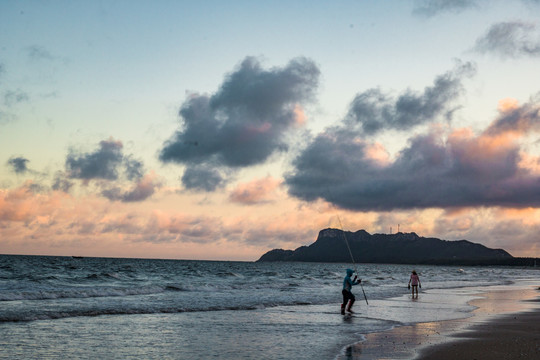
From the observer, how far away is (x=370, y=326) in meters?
17.0

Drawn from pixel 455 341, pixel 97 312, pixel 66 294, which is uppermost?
pixel 455 341

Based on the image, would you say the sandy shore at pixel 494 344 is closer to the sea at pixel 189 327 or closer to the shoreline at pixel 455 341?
the shoreline at pixel 455 341

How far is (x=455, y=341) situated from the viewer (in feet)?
43.3

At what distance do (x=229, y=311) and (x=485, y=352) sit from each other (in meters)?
12.4

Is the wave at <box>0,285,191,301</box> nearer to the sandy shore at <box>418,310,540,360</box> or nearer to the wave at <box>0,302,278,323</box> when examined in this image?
the wave at <box>0,302,278,323</box>

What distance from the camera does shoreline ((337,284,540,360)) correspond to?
11.2 metres

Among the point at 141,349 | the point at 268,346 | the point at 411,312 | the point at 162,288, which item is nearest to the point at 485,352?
the point at 268,346

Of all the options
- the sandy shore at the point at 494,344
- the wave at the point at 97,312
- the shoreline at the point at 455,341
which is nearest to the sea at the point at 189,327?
the wave at the point at 97,312

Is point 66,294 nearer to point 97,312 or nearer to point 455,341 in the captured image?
point 97,312

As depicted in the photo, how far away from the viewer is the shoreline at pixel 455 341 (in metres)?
11.2

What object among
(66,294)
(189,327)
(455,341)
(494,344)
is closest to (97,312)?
(189,327)

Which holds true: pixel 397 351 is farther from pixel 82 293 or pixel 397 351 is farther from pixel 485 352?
pixel 82 293

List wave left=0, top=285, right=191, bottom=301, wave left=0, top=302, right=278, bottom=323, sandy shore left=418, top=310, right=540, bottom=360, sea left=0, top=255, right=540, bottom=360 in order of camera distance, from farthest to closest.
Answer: wave left=0, top=285, right=191, bottom=301 < wave left=0, top=302, right=278, bottom=323 < sea left=0, top=255, right=540, bottom=360 < sandy shore left=418, top=310, right=540, bottom=360

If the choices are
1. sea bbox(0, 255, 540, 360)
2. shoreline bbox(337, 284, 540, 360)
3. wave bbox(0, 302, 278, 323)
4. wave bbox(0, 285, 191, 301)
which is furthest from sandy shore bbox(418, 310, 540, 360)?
wave bbox(0, 285, 191, 301)
